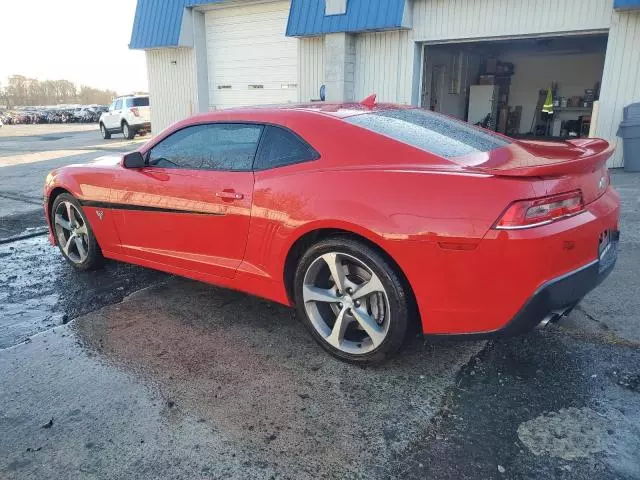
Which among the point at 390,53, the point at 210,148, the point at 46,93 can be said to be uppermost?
the point at 390,53

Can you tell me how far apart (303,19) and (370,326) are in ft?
35.6

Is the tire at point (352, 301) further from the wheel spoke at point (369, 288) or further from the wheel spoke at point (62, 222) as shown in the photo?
the wheel spoke at point (62, 222)

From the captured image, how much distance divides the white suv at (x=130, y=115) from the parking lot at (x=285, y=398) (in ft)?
66.6

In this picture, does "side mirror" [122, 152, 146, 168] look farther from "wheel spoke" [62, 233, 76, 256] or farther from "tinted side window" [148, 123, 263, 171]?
"wheel spoke" [62, 233, 76, 256]

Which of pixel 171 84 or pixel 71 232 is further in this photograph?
pixel 171 84

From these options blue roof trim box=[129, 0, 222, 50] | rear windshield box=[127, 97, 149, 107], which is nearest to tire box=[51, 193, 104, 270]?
blue roof trim box=[129, 0, 222, 50]

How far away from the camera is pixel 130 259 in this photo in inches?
163

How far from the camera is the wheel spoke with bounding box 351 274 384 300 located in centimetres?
276

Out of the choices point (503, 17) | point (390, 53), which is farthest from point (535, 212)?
point (390, 53)

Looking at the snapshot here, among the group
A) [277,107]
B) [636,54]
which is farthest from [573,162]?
[636,54]

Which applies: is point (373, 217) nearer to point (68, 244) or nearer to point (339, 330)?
point (339, 330)

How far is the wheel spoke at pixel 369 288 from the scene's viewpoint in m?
2.76

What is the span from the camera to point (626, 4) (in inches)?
336

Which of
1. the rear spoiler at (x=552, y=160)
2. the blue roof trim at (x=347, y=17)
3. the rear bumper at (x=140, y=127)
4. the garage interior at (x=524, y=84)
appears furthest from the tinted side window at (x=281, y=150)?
the rear bumper at (x=140, y=127)
